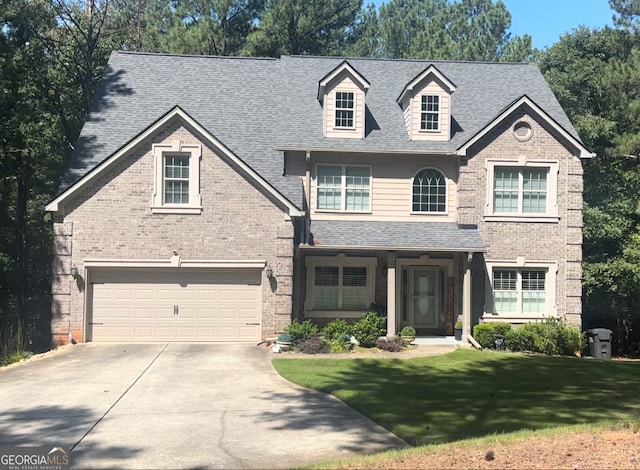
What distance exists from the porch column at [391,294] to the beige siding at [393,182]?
2122 mm

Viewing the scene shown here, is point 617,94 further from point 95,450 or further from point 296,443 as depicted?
point 95,450

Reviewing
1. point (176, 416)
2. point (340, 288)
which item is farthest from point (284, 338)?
point (176, 416)

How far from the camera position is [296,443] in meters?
8.47

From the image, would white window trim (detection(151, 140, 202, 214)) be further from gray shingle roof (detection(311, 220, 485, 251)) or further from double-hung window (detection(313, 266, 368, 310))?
double-hung window (detection(313, 266, 368, 310))

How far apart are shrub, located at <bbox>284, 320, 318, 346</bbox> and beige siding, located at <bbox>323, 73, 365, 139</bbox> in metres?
7.02

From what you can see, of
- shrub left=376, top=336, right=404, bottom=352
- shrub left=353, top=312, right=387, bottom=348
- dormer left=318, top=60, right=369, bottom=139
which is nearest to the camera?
shrub left=376, top=336, right=404, bottom=352

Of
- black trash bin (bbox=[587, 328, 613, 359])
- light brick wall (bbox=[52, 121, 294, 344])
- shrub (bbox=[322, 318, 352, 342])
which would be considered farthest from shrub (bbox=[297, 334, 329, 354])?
black trash bin (bbox=[587, 328, 613, 359])

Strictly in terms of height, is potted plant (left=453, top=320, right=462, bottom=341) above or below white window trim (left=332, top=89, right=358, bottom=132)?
below

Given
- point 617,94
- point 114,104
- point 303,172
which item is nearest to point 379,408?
point 303,172

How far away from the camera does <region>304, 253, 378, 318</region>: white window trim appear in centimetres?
2019

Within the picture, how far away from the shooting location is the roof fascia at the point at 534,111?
781 inches

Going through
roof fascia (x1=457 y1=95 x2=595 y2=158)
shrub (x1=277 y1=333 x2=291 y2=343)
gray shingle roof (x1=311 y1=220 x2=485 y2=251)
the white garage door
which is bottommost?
shrub (x1=277 y1=333 x2=291 y2=343)

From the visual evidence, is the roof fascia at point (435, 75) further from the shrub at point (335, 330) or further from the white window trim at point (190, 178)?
the shrub at point (335, 330)

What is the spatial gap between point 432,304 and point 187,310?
8653mm
